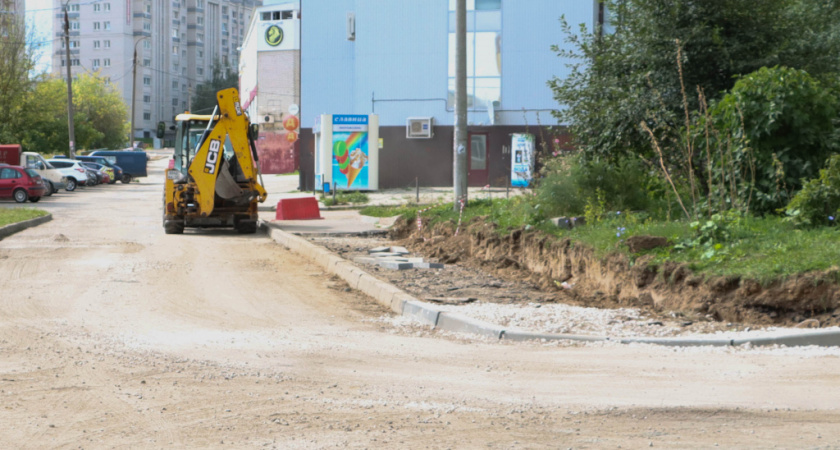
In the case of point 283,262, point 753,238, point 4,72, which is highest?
point 4,72

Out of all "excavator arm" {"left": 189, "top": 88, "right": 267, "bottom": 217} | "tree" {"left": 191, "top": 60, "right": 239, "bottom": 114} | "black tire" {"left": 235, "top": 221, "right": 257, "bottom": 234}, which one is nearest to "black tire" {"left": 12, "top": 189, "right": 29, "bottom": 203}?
"black tire" {"left": 235, "top": 221, "right": 257, "bottom": 234}

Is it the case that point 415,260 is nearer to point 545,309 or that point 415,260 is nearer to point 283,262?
point 283,262

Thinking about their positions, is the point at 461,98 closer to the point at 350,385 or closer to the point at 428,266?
the point at 428,266

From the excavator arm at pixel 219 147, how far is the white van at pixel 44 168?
75.2 ft

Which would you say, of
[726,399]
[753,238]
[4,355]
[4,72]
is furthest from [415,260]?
[4,72]

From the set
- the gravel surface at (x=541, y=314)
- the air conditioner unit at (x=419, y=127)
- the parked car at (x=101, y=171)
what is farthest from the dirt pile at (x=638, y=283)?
the parked car at (x=101, y=171)

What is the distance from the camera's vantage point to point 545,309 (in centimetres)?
855

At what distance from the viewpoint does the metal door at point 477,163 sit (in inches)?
1563

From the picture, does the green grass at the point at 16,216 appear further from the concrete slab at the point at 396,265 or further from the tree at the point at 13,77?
the tree at the point at 13,77

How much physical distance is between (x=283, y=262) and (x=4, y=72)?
42.6 m

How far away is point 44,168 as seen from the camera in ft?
138

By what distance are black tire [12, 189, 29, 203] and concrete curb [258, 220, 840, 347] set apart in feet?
80.3

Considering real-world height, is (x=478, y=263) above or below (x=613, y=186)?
below

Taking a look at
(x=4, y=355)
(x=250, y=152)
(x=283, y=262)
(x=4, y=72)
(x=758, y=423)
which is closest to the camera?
(x=758, y=423)
